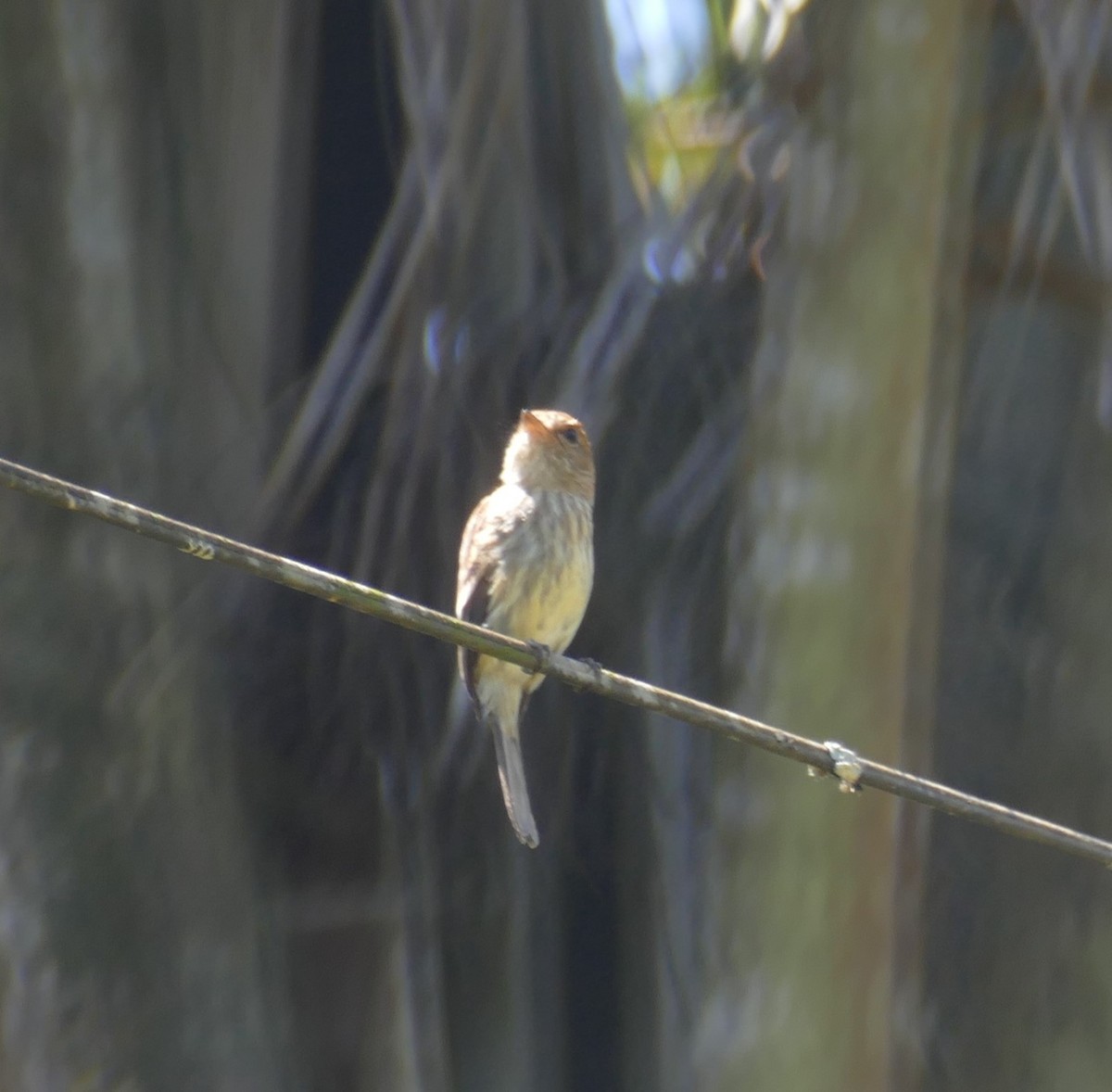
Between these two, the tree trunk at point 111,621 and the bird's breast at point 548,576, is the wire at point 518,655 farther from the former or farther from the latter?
the tree trunk at point 111,621

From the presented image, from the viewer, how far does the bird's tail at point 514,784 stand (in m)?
5.32

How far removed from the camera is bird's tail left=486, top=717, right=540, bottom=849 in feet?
17.4

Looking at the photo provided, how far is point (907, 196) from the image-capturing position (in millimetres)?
5043

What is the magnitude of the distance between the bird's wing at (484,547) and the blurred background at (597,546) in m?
0.12

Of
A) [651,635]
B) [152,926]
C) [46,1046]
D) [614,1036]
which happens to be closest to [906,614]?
[651,635]

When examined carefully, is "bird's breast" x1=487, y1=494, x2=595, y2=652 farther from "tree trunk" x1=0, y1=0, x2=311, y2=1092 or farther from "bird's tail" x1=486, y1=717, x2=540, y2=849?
"tree trunk" x1=0, y1=0, x2=311, y2=1092

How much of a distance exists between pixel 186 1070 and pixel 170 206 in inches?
97.0

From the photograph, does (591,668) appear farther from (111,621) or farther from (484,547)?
(111,621)

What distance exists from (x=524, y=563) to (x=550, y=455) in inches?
12.4

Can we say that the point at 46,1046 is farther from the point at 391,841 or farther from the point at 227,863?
the point at 391,841

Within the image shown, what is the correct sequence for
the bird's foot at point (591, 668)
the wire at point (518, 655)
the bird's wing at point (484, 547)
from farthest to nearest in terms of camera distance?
the bird's wing at point (484, 547) → the bird's foot at point (591, 668) → the wire at point (518, 655)

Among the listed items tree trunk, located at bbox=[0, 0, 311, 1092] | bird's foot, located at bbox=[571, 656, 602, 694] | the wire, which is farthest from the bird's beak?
the wire

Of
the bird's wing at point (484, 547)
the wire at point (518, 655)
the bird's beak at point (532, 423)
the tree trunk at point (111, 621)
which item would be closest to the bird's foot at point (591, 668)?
the wire at point (518, 655)

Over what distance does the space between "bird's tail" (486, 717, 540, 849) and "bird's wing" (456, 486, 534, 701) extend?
21 centimetres
